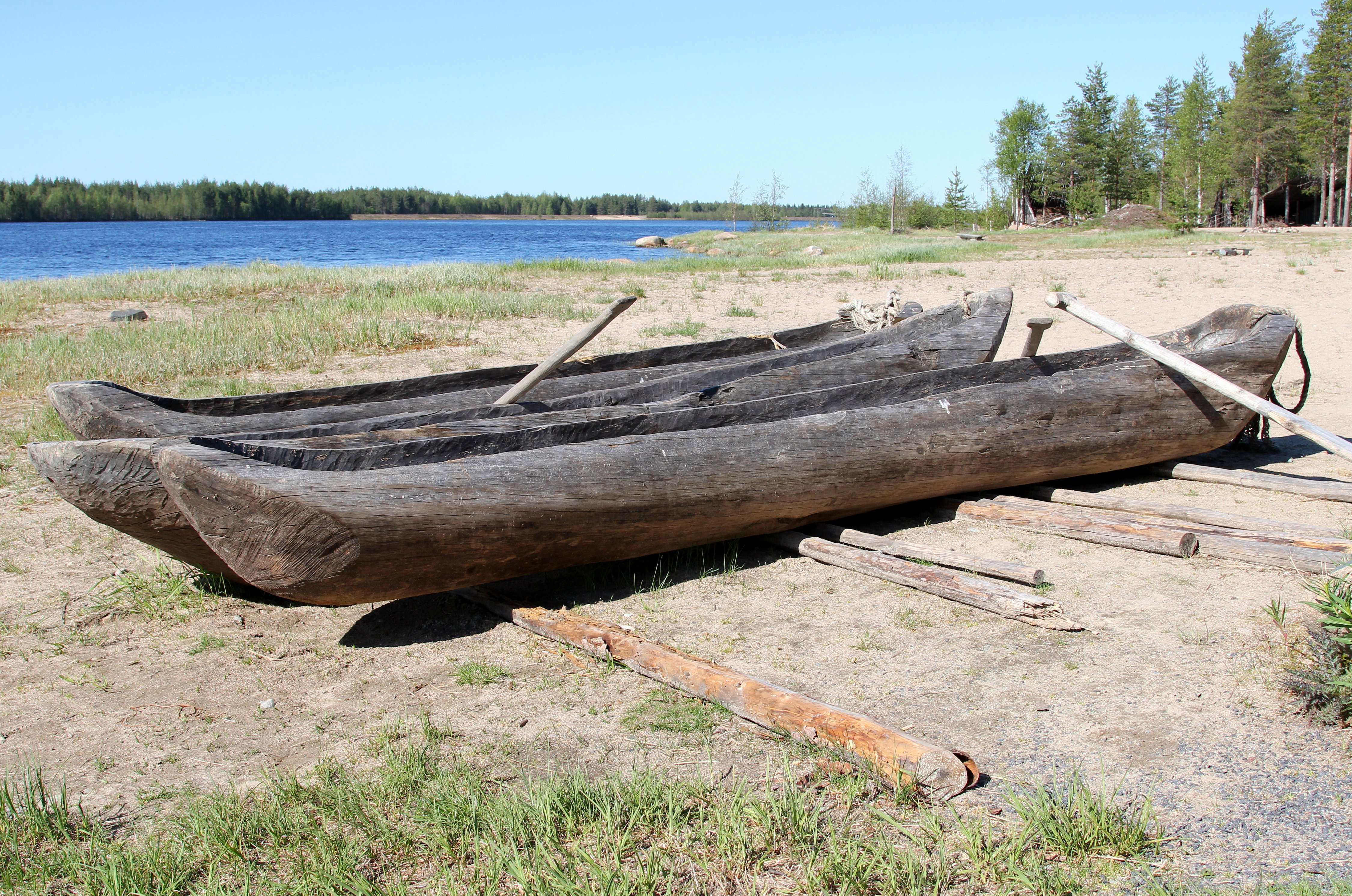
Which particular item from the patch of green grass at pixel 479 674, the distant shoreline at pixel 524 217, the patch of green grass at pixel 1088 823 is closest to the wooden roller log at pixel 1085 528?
the patch of green grass at pixel 1088 823

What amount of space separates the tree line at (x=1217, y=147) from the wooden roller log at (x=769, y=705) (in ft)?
106

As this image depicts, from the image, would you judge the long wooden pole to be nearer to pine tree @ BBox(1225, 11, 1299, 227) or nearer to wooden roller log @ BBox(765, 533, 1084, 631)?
wooden roller log @ BBox(765, 533, 1084, 631)

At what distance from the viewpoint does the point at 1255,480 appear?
5.02 metres

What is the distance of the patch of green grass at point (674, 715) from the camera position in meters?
2.78

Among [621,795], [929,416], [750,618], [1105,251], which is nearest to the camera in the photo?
[621,795]

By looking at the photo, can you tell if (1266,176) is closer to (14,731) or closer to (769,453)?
(769,453)

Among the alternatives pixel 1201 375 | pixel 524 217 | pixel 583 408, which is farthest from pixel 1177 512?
pixel 524 217

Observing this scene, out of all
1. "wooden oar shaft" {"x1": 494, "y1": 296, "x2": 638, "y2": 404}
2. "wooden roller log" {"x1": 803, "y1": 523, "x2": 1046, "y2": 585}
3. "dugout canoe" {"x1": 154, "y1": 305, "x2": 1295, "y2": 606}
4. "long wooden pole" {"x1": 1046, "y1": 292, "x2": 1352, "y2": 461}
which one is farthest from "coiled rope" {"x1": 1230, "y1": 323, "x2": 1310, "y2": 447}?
"wooden oar shaft" {"x1": 494, "y1": 296, "x2": 638, "y2": 404}

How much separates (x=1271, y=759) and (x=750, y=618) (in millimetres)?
1822

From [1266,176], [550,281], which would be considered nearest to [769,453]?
[550,281]

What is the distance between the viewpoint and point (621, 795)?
2.31 m

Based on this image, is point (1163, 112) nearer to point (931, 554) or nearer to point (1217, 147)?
point (1217, 147)

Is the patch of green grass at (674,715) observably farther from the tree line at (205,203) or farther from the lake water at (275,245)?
the tree line at (205,203)

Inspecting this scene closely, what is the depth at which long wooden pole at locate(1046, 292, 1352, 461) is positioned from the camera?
4.28 m
